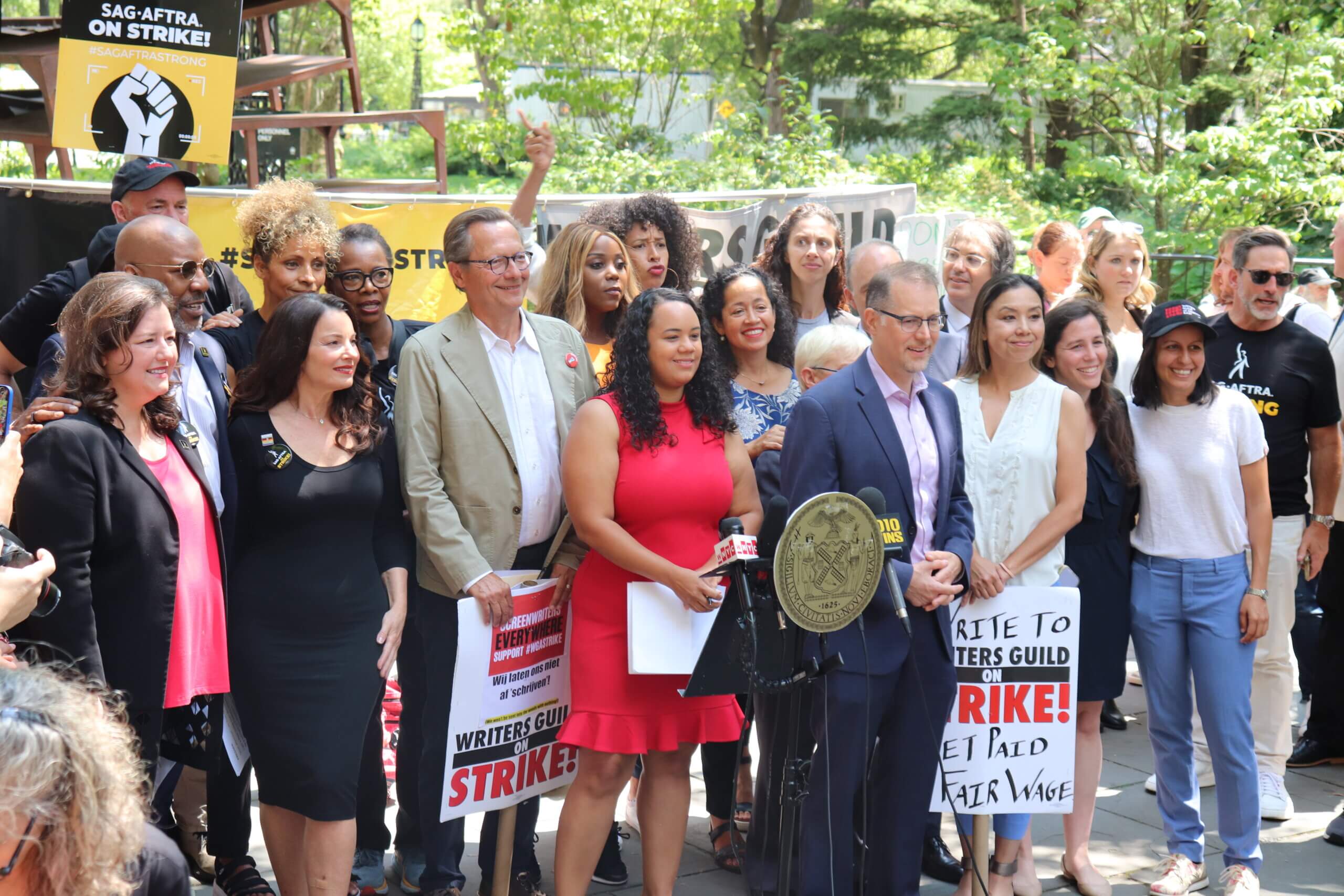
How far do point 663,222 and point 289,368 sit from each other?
6.59 ft

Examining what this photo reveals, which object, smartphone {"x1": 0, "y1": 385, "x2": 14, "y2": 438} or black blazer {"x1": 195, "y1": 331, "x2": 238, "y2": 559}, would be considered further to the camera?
→ black blazer {"x1": 195, "y1": 331, "x2": 238, "y2": 559}

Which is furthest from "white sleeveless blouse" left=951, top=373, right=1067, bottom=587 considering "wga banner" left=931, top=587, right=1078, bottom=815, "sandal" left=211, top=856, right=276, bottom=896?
"sandal" left=211, top=856, right=276, bottom=896

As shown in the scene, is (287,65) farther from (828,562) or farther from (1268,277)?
(828,562)

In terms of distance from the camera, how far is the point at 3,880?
6.52ft

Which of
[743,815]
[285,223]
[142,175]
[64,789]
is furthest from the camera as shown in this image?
[743,815]

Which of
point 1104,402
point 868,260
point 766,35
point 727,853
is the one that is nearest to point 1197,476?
point 1104,402

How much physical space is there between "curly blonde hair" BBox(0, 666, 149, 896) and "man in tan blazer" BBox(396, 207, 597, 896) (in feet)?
6.56

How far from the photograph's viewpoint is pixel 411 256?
7637mm

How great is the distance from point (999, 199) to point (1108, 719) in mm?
11840

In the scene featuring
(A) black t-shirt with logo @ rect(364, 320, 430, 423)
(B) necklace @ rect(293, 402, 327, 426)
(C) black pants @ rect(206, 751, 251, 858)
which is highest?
(A) black t-shirt with logo @ rect(364, 320, 430, 423)

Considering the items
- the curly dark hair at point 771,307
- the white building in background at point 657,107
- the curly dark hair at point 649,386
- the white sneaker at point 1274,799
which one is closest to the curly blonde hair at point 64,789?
the curly dark hair at point 649,386

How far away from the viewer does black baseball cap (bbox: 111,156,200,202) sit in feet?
16.0

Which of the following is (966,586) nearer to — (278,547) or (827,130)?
(278,547)

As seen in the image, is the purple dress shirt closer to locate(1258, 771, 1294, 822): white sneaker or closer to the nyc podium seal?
the nyc podium seal
